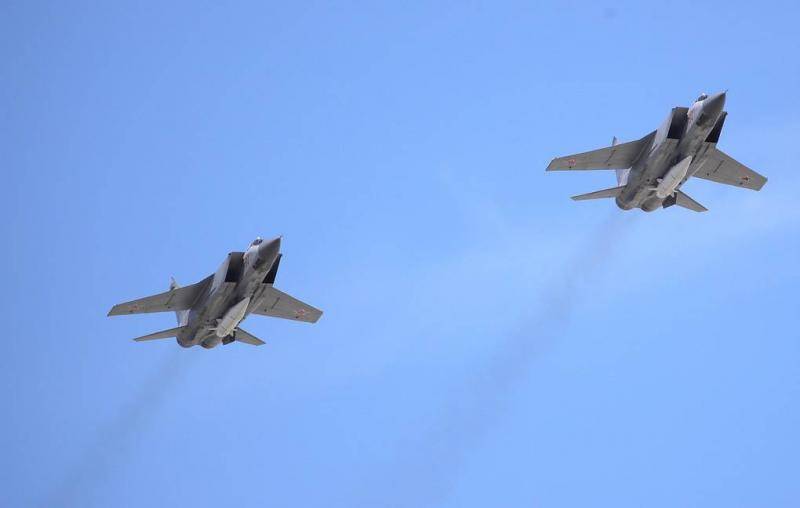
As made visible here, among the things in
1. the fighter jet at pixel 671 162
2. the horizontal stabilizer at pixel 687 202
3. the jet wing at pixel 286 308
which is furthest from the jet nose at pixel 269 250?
the horizontal stabilizer at pixel 687 202

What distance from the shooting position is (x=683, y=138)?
2483 inches

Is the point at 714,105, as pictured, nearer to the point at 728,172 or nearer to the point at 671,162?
the point at 671,162

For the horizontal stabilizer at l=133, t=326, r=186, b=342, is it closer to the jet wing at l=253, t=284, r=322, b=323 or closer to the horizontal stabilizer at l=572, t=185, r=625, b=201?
the jet wing at l=253, t=284, r=322, b=323

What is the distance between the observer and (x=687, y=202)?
218 ft

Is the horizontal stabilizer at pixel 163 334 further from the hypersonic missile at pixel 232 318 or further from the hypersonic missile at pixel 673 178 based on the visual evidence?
the hypersonic missile at pixel 673 178

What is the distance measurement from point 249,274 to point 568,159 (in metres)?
18.3

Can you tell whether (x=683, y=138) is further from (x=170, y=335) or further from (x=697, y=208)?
(x=170, y=335)

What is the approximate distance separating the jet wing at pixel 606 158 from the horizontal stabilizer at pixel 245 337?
56.1ft

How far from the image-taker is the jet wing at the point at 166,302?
63.9 meters

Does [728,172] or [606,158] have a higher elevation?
[728,172]

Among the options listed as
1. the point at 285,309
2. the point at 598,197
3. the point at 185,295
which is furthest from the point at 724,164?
the point at 185,295

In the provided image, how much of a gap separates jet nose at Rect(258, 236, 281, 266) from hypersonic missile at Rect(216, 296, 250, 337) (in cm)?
267

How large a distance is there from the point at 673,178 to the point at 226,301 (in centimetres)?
2182

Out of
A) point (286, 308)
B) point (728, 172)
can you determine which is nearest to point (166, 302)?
point (286, 308)
